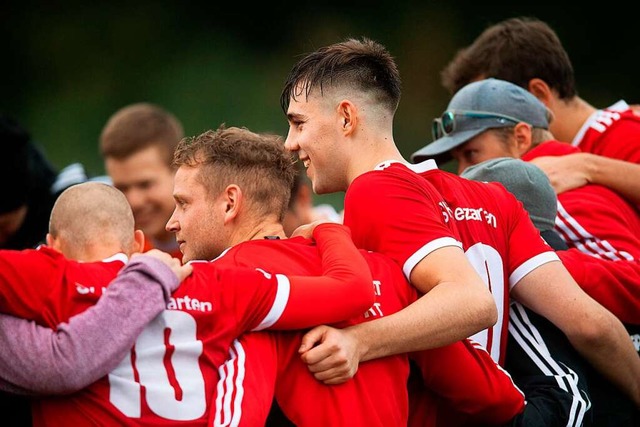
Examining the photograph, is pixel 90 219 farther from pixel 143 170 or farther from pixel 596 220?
pixel 143 170

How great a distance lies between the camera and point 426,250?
2.92 metres

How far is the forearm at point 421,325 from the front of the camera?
9.13 feet

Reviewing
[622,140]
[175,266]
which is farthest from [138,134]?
[175,266]

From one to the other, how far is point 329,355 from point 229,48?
7.74m

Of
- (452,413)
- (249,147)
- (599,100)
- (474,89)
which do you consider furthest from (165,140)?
(599,100)

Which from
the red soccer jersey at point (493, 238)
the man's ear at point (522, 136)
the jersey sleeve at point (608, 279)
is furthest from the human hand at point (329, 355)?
the man's ear at point (522, 136)

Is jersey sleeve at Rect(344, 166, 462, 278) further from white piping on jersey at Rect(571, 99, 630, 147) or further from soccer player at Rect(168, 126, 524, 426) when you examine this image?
white piping on jersey at Rect(571, 99, 630, 147)

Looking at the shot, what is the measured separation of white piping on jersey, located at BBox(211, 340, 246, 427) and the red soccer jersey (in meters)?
0.92

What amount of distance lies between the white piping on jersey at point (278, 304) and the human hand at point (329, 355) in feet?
0.38

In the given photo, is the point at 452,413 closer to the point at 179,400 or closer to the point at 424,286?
the point at 424,286

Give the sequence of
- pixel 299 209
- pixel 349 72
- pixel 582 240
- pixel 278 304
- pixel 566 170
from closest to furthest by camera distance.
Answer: pixel 278 304 < pixel 349 72 < pixel 582 240 < pixel 566 170 < pixel 299 209

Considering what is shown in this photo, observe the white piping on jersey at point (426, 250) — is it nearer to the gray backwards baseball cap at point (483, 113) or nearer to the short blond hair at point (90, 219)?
the short blond hair at point (90, 219)

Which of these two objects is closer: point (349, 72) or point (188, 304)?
point (188, 304)

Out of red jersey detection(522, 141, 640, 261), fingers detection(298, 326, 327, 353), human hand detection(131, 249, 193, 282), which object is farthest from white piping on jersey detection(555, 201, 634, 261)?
human hand detection(131, 249, 193, 282)
